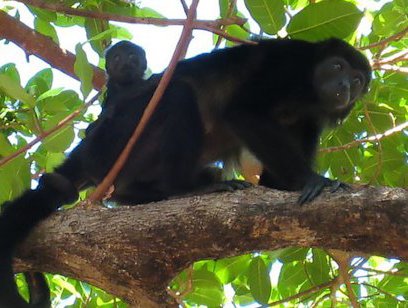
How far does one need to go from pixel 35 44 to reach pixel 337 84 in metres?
1.95

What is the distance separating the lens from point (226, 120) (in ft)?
13.1

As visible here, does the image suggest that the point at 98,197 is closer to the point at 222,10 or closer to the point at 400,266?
the point at 222,10

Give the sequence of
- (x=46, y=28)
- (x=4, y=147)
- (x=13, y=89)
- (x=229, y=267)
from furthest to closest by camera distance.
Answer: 1. (x=46, y=28)
2. (x=229, y=267)
3. (x=4, y=147)
4. (x=13, y=89)

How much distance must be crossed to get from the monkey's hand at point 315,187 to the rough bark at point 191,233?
0.04m

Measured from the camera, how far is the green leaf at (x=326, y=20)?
3482 mm

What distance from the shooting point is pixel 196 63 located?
13.9 ft

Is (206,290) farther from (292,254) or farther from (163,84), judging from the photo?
(163,84)

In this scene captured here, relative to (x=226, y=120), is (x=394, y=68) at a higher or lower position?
higher

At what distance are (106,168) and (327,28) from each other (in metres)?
1.38

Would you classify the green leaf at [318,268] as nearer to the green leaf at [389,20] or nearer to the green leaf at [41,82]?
the green leaf at [389,20]

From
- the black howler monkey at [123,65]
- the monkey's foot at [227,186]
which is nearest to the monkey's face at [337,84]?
the monkey's foot at [227,186]

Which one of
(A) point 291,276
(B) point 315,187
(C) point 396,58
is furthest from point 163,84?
(C) point 396,58

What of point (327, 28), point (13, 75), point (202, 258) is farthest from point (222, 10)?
point (202, 258)

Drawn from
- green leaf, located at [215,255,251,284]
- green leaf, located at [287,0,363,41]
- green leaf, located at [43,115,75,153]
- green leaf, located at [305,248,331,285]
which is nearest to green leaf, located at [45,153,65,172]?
green leaf, located at [43,115,75,153]
